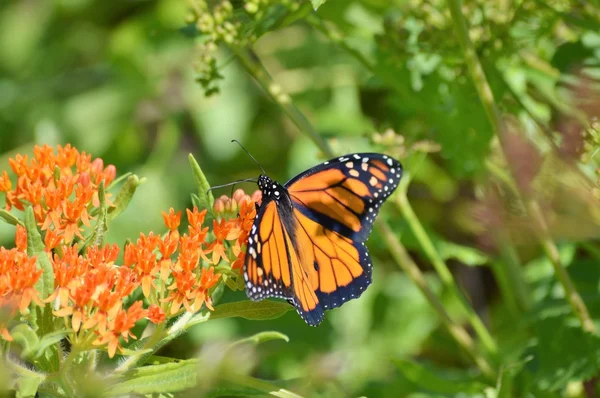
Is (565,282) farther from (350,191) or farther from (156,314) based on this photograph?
(156,314)

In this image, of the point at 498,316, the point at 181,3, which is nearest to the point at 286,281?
the point at 498,316

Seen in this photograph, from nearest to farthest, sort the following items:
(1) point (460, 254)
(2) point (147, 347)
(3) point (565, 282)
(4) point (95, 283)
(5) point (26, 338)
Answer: (5) point (26, 338) < (4) point (95, 283) < (2) point (147, 347) < (3) point (565, 282) < (1) point (460, 254)

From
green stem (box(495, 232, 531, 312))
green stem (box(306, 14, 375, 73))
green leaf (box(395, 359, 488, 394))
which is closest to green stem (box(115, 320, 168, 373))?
green leaf (box(395, 359, 488, 394))

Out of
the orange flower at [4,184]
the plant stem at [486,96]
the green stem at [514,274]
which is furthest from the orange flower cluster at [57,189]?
the green stem at [514,274]

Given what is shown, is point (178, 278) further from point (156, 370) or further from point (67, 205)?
point (67, 205)

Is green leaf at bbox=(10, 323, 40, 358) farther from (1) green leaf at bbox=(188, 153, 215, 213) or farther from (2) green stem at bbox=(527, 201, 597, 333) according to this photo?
(2) green stem at bbox=(527, 201, 597, 333)

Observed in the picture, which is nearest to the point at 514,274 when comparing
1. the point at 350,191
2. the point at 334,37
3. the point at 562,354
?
the point at 562,354

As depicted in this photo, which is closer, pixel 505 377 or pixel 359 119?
pixel 505 377

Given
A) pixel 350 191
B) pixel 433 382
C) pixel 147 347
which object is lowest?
pixel 433 382
